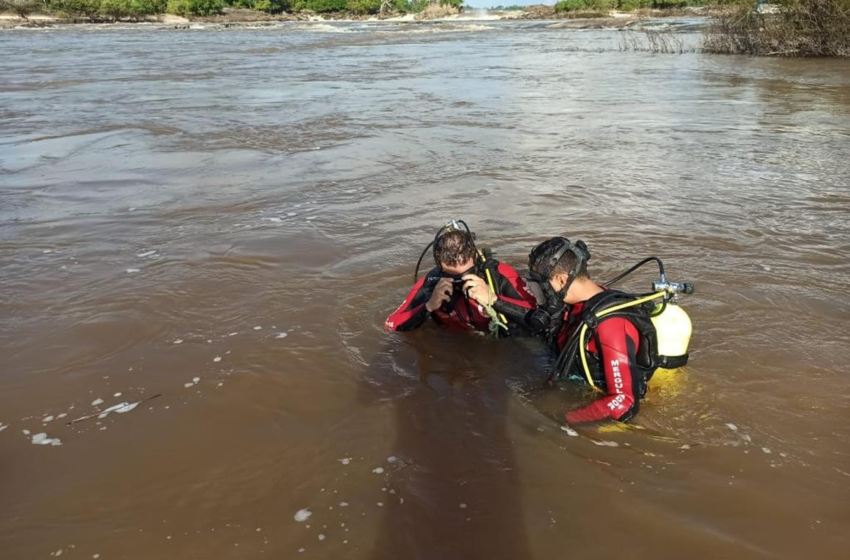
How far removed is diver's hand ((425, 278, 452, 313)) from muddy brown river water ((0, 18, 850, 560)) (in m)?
0.40

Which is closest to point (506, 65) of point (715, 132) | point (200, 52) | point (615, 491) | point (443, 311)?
point (715, 132)

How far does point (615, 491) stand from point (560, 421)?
59cm

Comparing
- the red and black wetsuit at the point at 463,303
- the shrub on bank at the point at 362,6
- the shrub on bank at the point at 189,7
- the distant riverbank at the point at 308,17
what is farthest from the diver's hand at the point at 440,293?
the shrub on bank at the point at 362,6

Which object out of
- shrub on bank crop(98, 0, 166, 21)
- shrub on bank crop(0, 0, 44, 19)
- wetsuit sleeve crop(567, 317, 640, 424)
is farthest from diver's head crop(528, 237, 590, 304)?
shrub on bank crop(98, 0, 166, 21)

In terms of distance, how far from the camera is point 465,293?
3711 mm

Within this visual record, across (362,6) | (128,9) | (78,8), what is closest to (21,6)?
(78,8)

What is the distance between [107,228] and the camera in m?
6.27

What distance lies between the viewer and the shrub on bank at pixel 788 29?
2020cm

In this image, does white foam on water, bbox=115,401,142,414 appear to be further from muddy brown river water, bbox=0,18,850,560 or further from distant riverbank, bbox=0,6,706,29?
distant riverbank, bbox=0,6,706,29

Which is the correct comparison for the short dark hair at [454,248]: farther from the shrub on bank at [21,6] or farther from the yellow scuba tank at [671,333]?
the shrub on bank at [21,6]

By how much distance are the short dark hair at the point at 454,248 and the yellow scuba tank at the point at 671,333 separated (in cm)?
113

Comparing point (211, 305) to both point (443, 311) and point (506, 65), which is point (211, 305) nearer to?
point (443, 311)

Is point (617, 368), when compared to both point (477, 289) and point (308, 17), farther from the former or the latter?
point (308, 17)

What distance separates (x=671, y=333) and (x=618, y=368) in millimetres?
383
